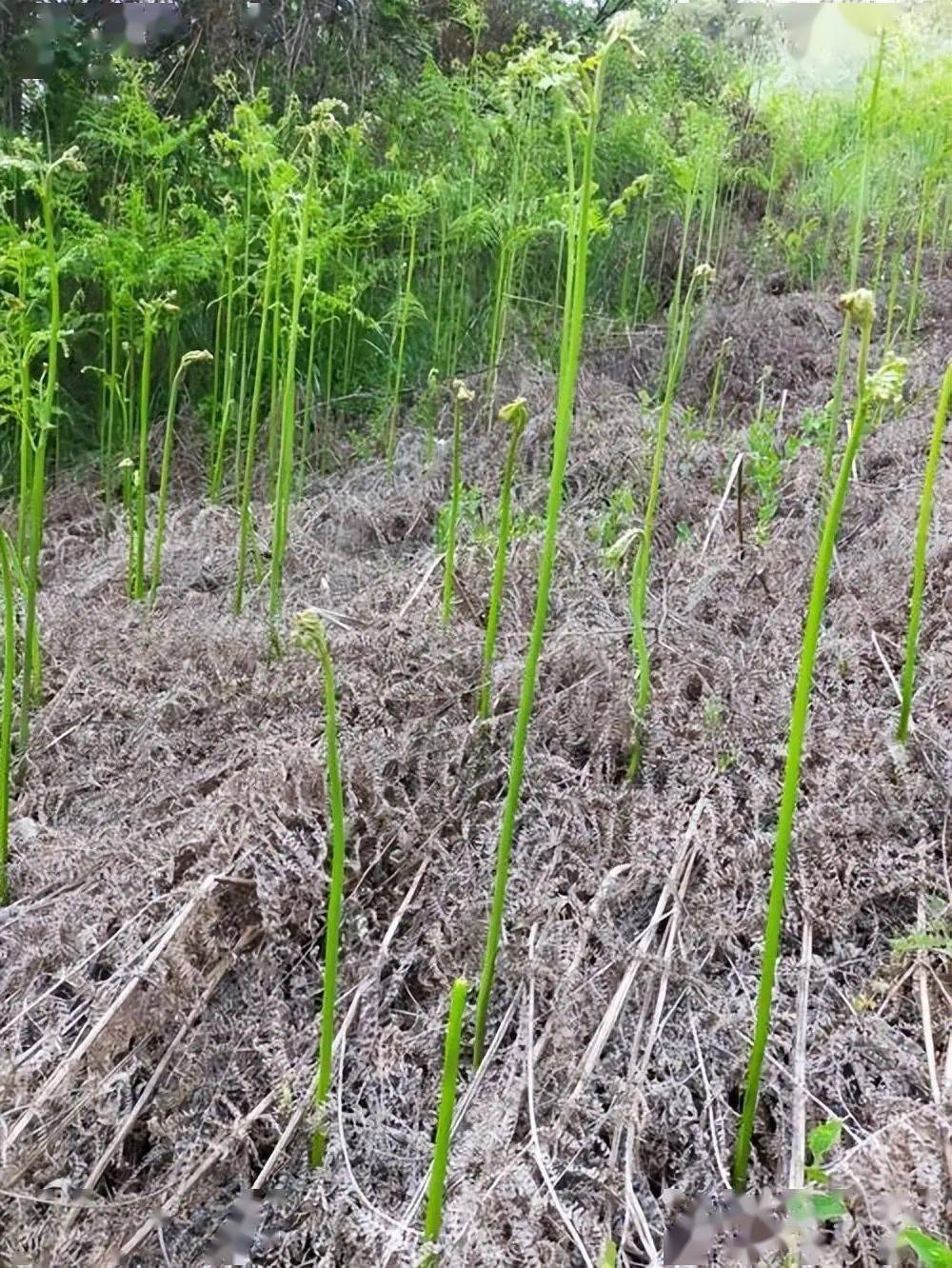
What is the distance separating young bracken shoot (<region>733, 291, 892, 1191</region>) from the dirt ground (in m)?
0.06

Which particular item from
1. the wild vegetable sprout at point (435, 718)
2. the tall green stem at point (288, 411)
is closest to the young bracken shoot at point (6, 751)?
the wild vegetable sprout at point (435, 718)

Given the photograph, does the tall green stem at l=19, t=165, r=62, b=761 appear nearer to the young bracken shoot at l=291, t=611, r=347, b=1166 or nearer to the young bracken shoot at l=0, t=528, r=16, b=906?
the young bracken shoot at l=0, t=528, r=16, b=906

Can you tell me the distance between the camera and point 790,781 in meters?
0.82

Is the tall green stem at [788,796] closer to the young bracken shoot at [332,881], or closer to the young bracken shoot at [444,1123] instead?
the young bracken shoot at [444,1123]

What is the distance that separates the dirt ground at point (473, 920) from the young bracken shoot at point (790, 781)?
0.20 feet

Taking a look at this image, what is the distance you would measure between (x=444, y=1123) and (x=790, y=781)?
416 millimetres

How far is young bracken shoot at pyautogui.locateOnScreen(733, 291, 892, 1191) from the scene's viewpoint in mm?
783

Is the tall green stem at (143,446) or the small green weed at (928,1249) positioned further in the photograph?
the tall green stem at (143,446)

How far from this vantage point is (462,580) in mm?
1861

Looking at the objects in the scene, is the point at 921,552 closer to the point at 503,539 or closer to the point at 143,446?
the point at 503,539

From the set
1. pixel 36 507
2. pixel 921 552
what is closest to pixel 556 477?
pixel 921 552

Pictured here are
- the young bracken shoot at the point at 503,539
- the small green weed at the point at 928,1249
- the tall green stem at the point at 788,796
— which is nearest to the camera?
the small green weed at the point at 928,1249

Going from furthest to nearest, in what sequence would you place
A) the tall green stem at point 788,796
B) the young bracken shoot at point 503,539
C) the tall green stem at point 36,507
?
the tall green stem at point 36,507, the young bracken shoot at point 503,539, the tall green stem at point 788,796

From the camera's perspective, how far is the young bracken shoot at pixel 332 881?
80 centimetres
